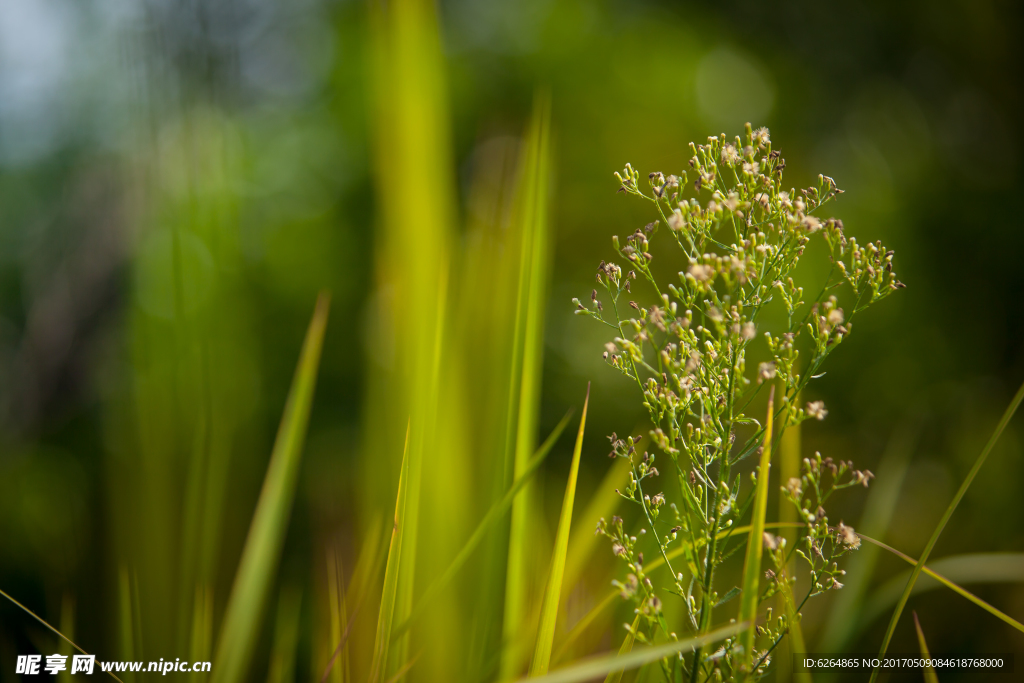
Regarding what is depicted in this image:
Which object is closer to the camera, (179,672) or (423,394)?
(423,394)

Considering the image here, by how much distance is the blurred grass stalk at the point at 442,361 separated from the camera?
0.63m

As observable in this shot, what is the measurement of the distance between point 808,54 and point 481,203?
4.59 meters

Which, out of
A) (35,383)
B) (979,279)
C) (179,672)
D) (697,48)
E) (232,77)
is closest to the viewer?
(179,672)

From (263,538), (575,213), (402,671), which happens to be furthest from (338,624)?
(575,213)

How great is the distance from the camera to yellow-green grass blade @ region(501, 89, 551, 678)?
63 cm

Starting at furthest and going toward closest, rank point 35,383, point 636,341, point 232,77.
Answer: point 35,383 → point 232,77 → point 636,341

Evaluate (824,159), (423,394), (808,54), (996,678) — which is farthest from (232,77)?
(808,54)

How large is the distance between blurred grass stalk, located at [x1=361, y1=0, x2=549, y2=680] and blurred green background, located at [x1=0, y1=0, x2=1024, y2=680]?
1338 mm

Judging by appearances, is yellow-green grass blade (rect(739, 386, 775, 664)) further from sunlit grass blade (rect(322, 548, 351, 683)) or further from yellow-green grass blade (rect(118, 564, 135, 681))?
yellow-green grass blade (rect(118, 564, 135, 681))

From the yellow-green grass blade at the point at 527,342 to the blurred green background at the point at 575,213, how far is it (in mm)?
1372

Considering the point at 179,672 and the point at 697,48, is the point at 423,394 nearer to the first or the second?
the point at 179,672

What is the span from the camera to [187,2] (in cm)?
84

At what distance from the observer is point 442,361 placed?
672 mm

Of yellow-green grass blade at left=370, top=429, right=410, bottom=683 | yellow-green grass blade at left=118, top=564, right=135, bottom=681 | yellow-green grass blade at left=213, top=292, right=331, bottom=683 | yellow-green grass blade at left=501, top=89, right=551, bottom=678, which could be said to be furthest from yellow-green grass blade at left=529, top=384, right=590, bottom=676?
yellow-green grass blade at left=118, top=564, right=135, bottom=681
